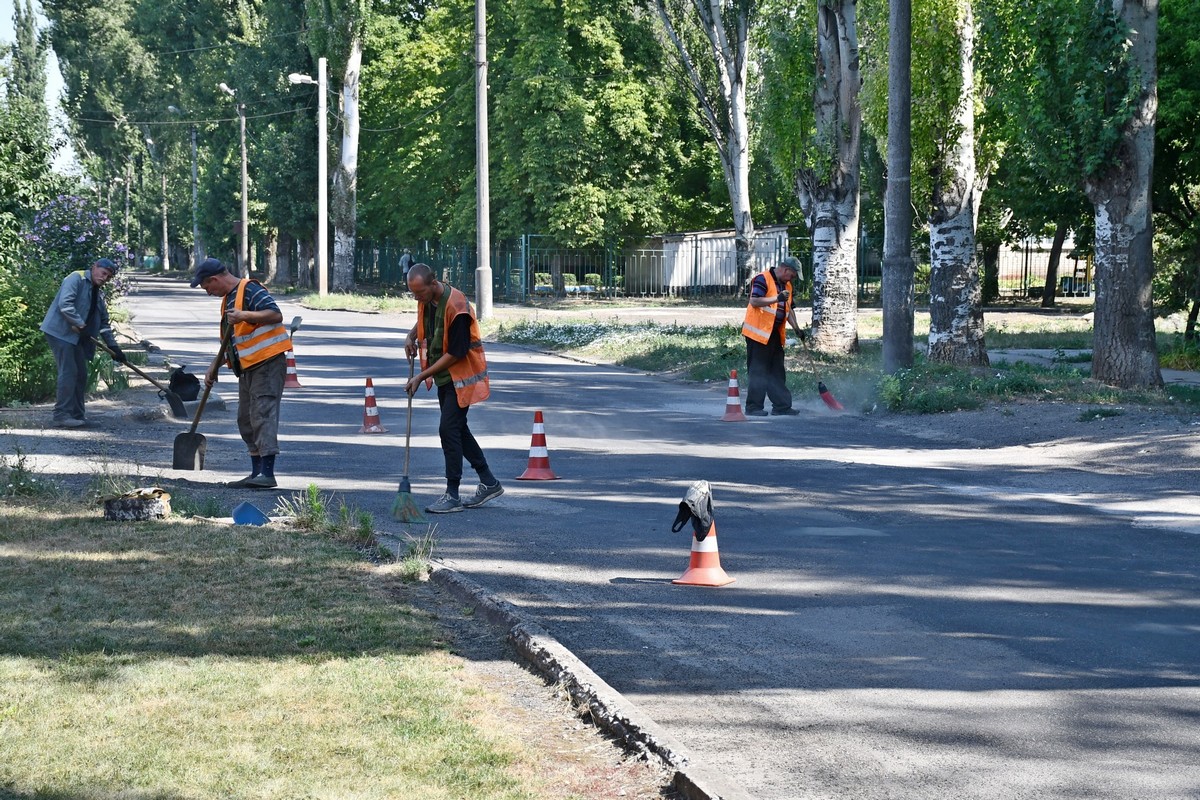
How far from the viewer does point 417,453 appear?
14344 mm

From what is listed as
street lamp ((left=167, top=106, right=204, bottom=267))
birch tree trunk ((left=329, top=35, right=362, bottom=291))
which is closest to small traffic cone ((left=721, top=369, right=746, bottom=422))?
birch tree trunk ((left=329, top=35, right=362, bottom=291))

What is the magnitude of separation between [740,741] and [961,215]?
15505 mm

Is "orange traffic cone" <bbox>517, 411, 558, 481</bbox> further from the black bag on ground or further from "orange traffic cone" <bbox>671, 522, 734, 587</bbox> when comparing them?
the black bag on ground

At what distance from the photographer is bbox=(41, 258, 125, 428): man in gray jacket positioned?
49.2 feet

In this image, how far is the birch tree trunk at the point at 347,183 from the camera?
5388 centimetres

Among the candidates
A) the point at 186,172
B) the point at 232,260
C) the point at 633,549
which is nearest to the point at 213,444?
the point at 633,549

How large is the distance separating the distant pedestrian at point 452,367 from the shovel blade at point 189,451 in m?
2.50

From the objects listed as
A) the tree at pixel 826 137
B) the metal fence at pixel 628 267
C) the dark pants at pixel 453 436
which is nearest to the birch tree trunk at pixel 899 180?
the tree at pixel 826 137

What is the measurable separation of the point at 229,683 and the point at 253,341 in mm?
5824

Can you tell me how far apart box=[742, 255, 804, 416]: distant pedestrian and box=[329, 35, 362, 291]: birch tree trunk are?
3926cm

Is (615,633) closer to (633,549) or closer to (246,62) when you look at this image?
(633,549)

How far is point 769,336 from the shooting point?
1712 cm

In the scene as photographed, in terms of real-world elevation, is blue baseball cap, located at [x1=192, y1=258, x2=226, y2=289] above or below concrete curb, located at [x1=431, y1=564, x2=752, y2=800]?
above

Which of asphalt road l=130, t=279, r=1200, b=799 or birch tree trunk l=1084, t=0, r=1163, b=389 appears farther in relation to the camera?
birch tree trunk l=1084, t=0, r=1163, b=389
